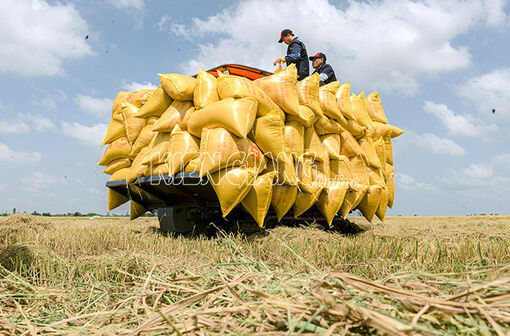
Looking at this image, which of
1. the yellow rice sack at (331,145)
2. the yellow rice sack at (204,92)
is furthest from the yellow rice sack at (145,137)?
the yellow rice sack at (331,145)

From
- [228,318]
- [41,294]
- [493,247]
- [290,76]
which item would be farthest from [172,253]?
[493,247]

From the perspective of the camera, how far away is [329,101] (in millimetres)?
3896

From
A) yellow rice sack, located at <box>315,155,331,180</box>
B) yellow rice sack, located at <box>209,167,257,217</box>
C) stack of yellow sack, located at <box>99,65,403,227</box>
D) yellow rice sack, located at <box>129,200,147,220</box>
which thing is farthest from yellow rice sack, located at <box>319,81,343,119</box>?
yellow rice sack, located at <box>129,200,147,220</box>

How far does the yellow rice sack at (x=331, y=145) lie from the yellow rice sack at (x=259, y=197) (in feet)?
3.63

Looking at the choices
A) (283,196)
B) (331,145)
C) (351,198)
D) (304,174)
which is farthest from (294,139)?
(351,198)

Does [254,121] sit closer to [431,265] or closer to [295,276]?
[431,265]

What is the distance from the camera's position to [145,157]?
3.40m

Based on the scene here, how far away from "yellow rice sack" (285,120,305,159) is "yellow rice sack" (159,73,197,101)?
3.21ft

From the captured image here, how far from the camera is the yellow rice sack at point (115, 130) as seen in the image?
3.96m

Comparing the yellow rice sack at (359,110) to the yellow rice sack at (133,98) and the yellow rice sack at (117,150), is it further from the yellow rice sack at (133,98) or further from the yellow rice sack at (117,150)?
the yellow rice sack at (117,150)

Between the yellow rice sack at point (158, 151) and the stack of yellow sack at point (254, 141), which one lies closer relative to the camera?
the stack of yellow sack at point (254, 141)

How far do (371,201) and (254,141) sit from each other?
1909mm

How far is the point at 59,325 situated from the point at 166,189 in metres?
2.42

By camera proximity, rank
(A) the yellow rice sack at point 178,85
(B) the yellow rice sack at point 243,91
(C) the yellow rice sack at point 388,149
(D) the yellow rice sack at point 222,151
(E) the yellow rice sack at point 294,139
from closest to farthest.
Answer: (D) the yellow rice sack at point 222,151 → (B) the yellow rice sack at point 243,91 → (A) the yellow rice sack at point 178,85 → (E) the yellow rice sack at point 294,139 → (C) the yellow rice sack at point 388,149
